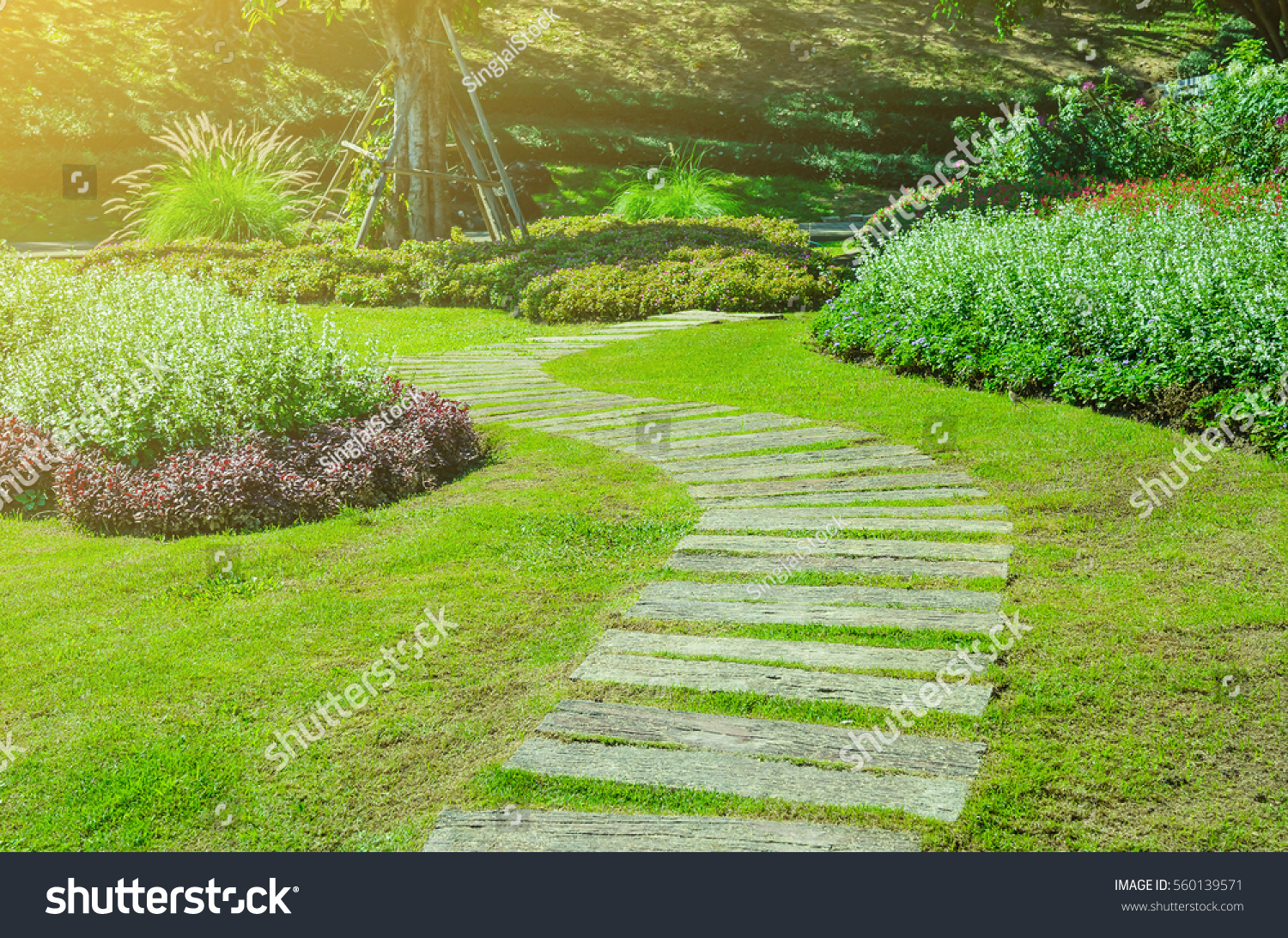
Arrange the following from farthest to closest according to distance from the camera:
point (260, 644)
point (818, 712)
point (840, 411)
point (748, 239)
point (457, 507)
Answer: point (748, 239) < point (840, 411) < point (457, 507) < point (260, 644) < point (818, 712)

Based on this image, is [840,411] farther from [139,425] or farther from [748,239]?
[748,239]

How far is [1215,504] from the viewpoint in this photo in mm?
4812

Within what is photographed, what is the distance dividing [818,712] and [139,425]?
14.1 ft

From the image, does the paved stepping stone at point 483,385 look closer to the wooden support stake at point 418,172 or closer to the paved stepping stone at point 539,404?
the paved stepping stone at point 539,404

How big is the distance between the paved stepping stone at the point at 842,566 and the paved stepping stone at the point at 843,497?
0.70 meters

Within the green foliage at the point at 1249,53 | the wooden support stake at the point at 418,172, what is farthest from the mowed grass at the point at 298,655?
the green foliage at the point at 1249,53

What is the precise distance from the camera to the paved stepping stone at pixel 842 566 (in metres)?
4.27

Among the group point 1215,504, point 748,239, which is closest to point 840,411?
point 1215,504

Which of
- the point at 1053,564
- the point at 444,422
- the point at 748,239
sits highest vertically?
the point at 748,239

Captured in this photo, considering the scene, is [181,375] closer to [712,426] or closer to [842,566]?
[712,426]

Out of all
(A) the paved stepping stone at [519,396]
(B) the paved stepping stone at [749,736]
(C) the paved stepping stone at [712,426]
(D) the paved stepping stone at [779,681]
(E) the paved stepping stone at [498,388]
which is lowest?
(B) the paved stepping stone at [749,736]

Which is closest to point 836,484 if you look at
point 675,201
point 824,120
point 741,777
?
point 741,777

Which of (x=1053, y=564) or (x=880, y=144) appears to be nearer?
(x=1053, y=564)

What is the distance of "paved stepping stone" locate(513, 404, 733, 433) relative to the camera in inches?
266
